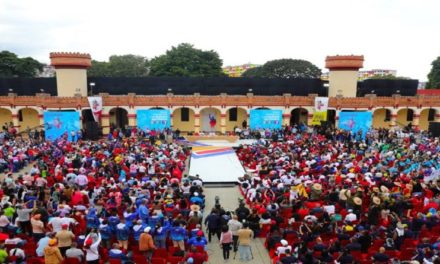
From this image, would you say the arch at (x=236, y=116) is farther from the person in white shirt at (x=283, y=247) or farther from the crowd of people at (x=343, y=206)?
the person in white shirt at (x=283, y=247)

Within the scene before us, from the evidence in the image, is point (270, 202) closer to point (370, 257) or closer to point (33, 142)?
point (370, 257)

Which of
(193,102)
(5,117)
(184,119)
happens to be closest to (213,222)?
(193,102)

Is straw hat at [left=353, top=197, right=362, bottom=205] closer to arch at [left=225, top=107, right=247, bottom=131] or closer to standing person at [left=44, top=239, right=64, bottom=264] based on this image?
standing person at [left=44, top=239, right=64, bottom=264]

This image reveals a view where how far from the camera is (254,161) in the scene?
21.6 metres

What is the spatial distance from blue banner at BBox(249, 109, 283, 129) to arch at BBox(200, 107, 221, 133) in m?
4.42

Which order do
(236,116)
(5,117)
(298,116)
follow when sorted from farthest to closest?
(298,116) < (236,116) < (5,117)

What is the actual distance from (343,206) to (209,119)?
23.3 metres

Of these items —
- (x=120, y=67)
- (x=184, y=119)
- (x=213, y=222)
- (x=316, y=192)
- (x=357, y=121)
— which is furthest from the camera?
(x=120, y=67)

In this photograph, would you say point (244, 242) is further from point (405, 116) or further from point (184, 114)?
point (405, 116)

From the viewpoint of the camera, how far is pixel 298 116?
1446 inches

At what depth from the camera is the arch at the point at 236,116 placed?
117 feet

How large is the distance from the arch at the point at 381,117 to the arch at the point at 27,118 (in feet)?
113

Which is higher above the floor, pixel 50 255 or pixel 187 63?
pixel 187 63

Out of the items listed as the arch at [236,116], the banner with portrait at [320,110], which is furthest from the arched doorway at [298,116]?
the arch at [236,116]
